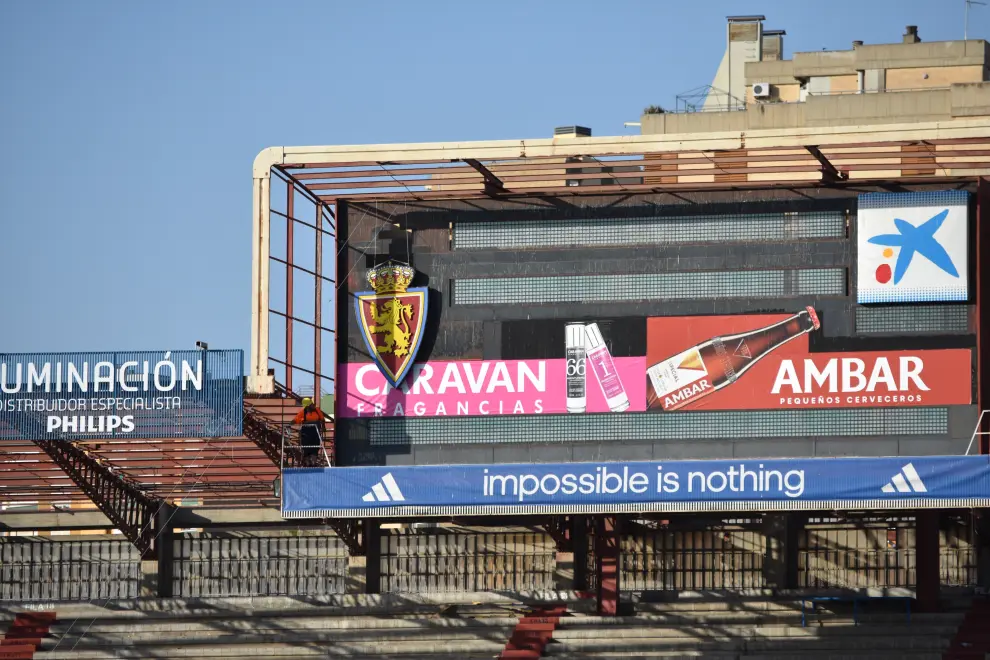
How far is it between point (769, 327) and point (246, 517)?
14.7m

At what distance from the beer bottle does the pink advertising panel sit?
0.37 m

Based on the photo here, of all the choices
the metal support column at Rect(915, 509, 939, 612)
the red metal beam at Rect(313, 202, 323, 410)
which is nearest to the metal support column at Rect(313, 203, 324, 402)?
the red metal beam at Rect(313, 202, 323, 410)

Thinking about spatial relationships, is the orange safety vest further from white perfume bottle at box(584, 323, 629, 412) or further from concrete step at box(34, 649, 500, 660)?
concrete step at box(34, 649, 500, 660)

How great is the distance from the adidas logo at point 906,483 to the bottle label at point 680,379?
404 cm

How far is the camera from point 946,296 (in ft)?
124

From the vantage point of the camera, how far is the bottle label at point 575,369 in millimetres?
38844

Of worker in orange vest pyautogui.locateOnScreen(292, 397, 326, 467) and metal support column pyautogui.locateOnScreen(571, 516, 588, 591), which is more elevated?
worker in orange vest pyautogui.locateOnScreen(292, 397, 326, 467)

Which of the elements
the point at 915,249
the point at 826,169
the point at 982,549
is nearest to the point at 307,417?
the point at 826,169

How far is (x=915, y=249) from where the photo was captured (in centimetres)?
3778

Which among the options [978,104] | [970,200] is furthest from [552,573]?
[978,104]

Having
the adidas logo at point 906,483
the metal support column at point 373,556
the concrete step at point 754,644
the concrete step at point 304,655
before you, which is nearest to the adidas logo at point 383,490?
the concrete step at point 304,655

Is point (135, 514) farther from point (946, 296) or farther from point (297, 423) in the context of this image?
point (946, 296)

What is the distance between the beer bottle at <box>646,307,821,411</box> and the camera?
38.4 m

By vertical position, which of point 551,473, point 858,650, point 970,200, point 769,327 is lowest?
point 858,650
